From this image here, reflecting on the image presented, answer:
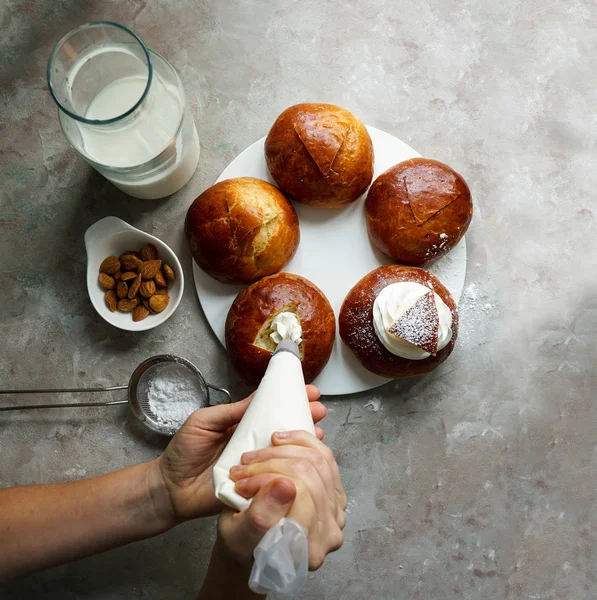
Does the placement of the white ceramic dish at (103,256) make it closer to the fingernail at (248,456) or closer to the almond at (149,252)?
the almond at (149,252)

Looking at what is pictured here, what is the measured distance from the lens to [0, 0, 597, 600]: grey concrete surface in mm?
1378

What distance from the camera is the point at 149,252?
1309mm

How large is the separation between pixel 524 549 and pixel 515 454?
239mm

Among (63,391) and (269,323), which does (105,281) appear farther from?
(269,323)

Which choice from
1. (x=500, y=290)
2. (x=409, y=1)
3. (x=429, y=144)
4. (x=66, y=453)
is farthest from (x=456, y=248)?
(x=66, y=453)

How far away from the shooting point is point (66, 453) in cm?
138

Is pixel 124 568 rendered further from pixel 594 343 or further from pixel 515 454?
pixel 594 343

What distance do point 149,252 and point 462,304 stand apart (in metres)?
0.77

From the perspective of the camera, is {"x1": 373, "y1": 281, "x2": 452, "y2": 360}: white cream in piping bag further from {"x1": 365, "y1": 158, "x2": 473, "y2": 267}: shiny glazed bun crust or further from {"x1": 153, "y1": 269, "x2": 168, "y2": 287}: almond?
{"x1": 153, "y1": 269, "x2": 168, "y2": 287}: almond

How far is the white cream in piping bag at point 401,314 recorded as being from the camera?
3.90 feet

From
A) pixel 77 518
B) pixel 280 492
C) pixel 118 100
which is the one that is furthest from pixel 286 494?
pixel 118 100

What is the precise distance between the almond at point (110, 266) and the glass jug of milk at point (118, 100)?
0.59 feet

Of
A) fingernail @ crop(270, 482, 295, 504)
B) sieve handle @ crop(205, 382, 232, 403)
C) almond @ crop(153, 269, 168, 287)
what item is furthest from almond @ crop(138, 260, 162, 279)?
fingernail @ crop(270, 482, 295, 504)

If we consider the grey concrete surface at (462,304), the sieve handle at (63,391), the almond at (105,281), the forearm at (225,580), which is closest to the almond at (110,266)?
the almond at (105,281)
